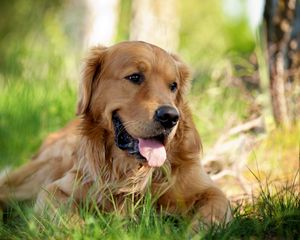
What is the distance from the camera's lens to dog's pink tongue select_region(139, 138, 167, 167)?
13.5 ft

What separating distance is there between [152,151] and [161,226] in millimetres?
628

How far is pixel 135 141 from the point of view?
4180 millimetres

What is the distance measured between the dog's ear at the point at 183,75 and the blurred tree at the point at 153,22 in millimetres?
3453

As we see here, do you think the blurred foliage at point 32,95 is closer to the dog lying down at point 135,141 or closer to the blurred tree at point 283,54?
the blurred tree at point 283,54

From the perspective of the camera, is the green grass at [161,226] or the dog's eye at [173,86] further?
the dog's eye at [173,86]

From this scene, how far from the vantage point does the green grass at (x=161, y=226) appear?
3.48 metres

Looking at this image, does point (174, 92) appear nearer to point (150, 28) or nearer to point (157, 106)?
point (157, 106)

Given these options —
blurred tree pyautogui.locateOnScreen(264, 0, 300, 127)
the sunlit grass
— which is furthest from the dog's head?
the sunlit grass

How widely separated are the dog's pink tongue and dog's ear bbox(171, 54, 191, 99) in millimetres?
659

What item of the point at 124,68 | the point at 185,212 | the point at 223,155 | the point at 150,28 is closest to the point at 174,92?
the point at 124,68

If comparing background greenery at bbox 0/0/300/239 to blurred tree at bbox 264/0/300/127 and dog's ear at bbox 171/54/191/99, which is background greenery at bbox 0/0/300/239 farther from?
dog's ear at bbox 171/54/191/99

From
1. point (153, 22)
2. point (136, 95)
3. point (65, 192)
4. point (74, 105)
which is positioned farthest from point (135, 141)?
point (153, 22)

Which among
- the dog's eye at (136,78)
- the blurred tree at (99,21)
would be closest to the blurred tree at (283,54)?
the dog's eye at (136,78)

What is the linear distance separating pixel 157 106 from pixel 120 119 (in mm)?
335
